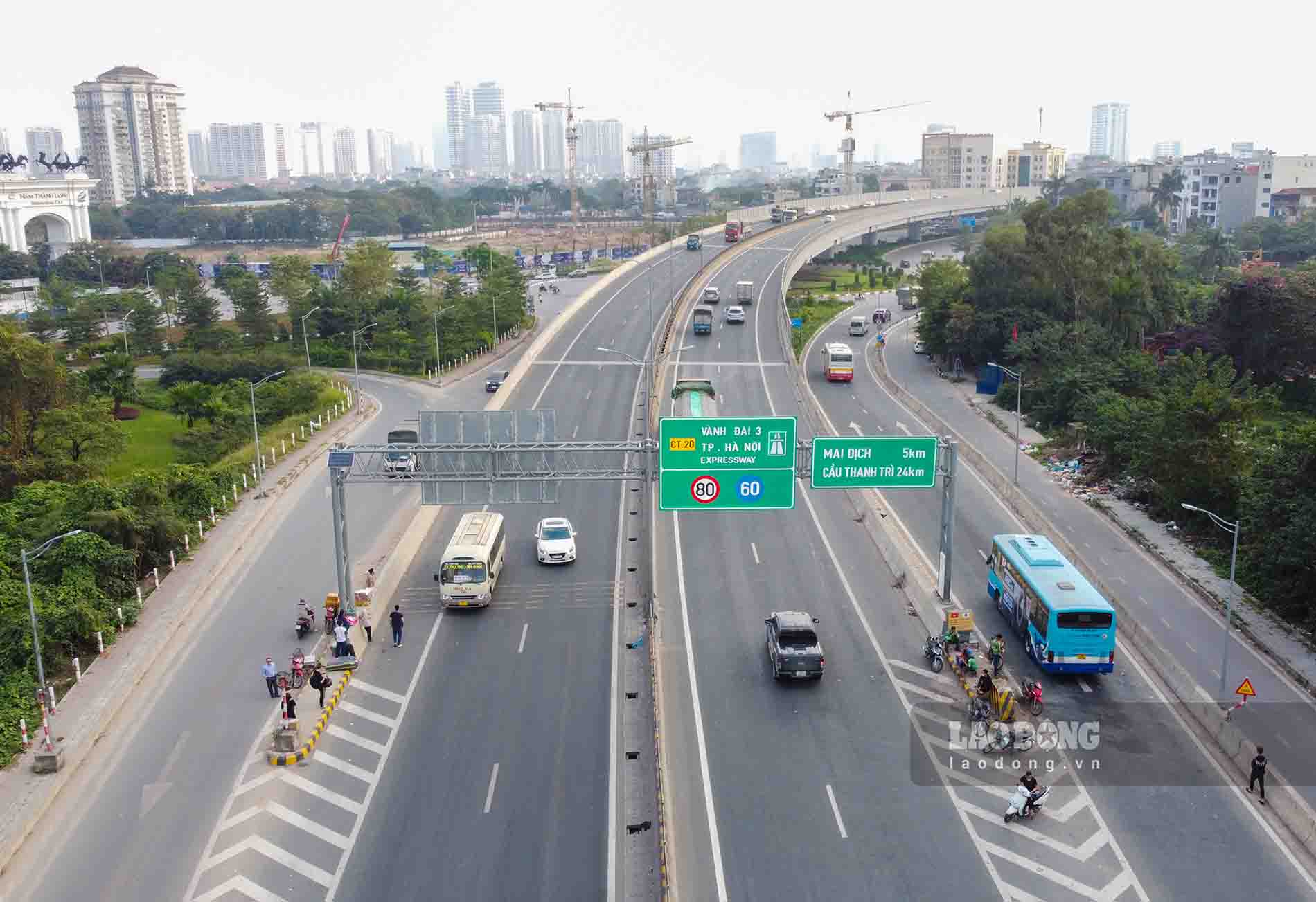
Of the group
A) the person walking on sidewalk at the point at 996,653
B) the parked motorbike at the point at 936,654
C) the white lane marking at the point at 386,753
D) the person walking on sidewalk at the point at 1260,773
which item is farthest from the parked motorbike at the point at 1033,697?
the white lane marking at the point at 386,753

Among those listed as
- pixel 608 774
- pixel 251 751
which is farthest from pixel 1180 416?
pixel 251 751

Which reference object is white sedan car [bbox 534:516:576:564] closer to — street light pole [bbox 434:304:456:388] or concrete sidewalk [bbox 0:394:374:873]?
concrete sidewalk [bbox 0:394:374:873]

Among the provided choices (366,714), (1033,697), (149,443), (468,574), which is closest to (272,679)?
(366,714)

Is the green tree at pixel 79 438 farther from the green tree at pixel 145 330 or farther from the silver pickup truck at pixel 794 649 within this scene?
the green tree at pixel 145 330

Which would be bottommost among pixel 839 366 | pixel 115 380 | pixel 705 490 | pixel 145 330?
pixel 839 366

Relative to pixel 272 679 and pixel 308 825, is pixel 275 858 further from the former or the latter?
pixel 272 679

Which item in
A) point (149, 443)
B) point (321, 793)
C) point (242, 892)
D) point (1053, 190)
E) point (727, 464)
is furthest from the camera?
point (1053, 190)

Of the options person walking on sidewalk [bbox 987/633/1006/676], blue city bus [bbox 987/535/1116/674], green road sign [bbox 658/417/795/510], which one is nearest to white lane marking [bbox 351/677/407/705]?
green road sign [bbox 658/417/795/510]

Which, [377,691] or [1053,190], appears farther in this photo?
[1053,190]

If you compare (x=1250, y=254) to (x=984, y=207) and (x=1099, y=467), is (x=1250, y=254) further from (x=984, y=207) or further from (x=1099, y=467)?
(x=1099, y=467)
